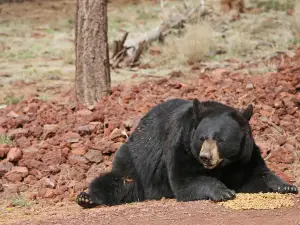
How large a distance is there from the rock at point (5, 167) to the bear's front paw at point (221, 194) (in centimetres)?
346

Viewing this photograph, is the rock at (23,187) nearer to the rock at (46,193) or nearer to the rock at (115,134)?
the rock at (46,193)

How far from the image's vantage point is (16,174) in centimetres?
835

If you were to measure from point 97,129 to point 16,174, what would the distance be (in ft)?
4.72

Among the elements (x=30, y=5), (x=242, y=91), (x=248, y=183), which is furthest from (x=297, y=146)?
(x=30, y=5)

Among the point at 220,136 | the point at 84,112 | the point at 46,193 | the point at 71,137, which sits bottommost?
the point at 46,193

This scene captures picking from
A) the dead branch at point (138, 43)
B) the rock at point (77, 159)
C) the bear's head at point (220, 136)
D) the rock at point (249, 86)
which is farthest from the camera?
the dead branch at point (138, 43)

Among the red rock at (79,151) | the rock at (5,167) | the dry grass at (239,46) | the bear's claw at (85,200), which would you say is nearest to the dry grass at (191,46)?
the dry grass at (239,46)

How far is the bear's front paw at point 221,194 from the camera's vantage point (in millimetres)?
5828

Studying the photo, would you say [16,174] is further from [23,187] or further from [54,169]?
[54,169]

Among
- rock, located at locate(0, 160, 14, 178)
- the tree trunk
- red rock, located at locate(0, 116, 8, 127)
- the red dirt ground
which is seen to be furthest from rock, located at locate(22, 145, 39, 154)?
the tree trunk

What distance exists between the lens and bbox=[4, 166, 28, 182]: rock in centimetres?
832

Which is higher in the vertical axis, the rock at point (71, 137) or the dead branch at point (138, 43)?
the dead branch at point (138, 43)

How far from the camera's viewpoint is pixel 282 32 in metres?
16.3

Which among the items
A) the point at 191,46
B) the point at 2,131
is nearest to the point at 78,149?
the point at 2,131
